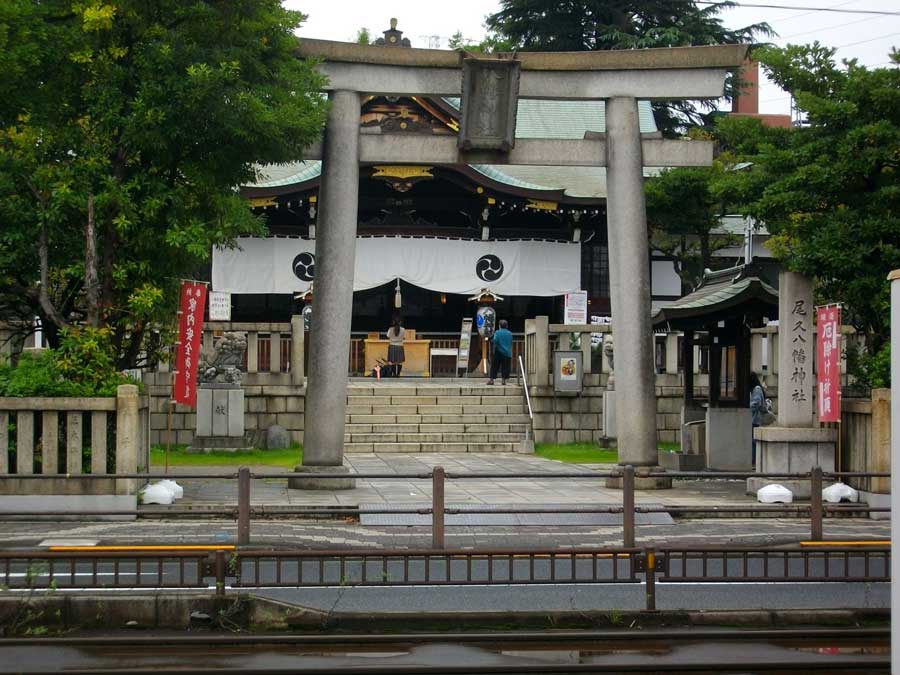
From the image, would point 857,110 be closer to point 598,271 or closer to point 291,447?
point 291,447

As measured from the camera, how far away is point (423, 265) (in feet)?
112

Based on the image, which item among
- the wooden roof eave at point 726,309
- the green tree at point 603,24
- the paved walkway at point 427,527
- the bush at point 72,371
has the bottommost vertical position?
the paved walkway at point 427,527

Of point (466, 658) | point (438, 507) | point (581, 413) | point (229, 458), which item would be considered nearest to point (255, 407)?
point (229, 458)

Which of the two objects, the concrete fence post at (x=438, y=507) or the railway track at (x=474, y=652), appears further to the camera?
the concrete fence post at (x=438, y=507)

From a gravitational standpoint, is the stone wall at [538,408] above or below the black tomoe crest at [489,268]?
below

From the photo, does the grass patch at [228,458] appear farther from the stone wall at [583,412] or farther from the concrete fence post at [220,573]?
the concrete fence post at [220,573]

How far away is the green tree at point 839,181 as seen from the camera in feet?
54.4

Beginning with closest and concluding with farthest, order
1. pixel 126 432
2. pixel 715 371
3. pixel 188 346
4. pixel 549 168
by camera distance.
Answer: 1. pixel 126 432
2. pixel 188 346
3. pixel 715 371
4. pixel 549 168

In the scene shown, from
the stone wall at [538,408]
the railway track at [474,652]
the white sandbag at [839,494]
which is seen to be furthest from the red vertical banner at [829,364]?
the stone wall at [538,408]

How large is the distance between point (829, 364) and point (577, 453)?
900cm

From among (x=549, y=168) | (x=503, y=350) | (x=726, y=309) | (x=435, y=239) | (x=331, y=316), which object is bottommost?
(x=503, y=350)

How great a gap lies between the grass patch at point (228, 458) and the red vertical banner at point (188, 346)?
3.12 metres

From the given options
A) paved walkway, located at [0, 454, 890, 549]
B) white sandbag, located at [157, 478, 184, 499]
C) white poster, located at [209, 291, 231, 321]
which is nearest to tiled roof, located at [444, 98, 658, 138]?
white poster, located at [209, 291, 231, 321]

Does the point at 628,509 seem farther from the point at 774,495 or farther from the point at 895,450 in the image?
the point at 895,450
